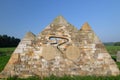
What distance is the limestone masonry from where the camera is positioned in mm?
9016

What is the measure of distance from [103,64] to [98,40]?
1082 mm

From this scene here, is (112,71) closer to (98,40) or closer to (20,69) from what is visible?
(98,40)

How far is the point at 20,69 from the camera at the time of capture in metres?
9.02

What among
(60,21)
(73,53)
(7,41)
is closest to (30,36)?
(60,21)

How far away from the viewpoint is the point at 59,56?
909 cm

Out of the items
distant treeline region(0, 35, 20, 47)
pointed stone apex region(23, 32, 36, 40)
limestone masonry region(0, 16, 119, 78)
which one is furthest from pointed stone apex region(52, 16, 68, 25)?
distant treeline region(0, 35, 20, 47)

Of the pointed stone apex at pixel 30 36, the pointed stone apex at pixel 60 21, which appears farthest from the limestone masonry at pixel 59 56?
the pointed stone apex at pixel 60 21

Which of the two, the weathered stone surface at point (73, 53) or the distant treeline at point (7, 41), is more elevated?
the distant treeline at point (7, 41)

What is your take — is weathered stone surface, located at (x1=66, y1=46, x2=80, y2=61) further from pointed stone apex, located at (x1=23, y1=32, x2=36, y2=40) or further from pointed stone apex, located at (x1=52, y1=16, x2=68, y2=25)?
pointed stone apex, located at (x1=23, y1=32, x2=36, y2=40)

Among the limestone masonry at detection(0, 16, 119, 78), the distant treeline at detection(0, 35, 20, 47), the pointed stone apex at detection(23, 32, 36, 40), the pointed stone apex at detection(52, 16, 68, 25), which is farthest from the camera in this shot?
the distant treeline at detection(0, 35, 20, 47)

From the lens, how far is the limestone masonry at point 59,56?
9016 millimetres

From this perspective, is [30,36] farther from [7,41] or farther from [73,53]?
[7,41]

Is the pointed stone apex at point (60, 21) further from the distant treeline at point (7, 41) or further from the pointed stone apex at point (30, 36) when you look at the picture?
A: the distant treeline at point (7, 41)

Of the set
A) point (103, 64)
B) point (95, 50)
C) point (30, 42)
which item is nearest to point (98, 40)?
point (95, 50)
